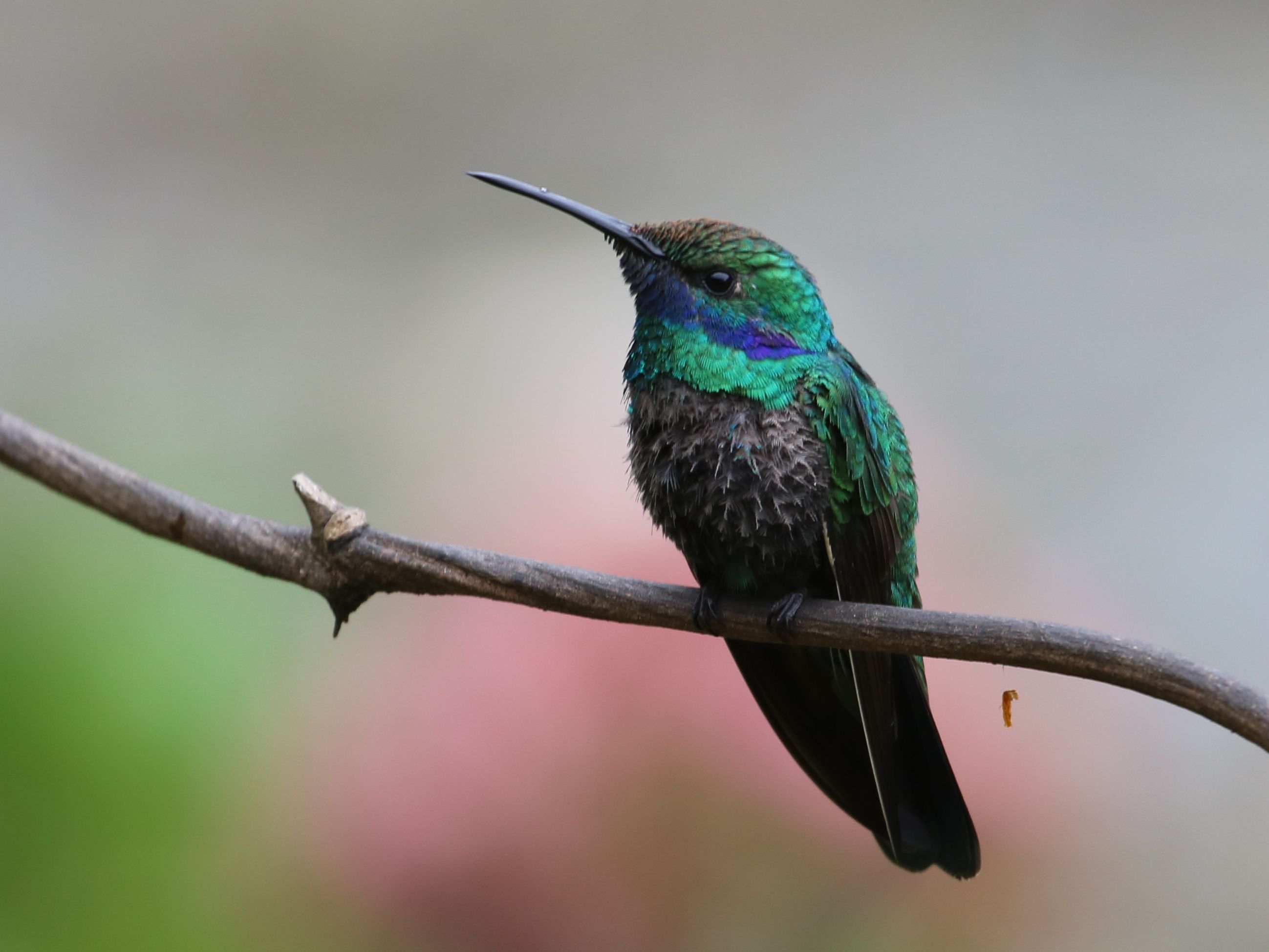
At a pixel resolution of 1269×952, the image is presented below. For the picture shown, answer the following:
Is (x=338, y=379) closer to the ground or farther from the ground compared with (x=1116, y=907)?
farther from the ground

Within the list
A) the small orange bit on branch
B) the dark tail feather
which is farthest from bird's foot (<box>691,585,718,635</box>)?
the small orange bit on branch

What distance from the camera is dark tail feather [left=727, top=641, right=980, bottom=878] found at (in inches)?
44.5

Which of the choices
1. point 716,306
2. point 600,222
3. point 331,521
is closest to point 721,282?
point 716,306

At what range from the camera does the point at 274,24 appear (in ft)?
8.98

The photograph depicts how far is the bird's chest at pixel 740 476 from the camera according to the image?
3.67 feet

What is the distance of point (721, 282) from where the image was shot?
1162mm

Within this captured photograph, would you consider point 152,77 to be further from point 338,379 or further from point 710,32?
point 710,32

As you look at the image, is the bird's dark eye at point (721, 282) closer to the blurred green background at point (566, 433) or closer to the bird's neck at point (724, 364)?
the bird's neck at point (724, 364)

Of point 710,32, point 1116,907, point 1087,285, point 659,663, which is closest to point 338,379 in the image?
point 710,32

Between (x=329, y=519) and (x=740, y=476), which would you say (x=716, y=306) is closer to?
(x=740, y=476)

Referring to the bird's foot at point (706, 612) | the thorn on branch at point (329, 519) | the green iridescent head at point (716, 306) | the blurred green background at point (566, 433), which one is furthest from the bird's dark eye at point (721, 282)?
the blurred green background at point (566, 433)

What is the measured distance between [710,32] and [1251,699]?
229 cm

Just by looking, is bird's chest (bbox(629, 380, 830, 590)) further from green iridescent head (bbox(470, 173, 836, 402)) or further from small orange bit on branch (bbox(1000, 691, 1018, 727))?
small orange bit on branch (bbox(1000, 691, 1018, 727))

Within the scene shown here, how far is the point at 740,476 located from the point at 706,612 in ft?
0.44
